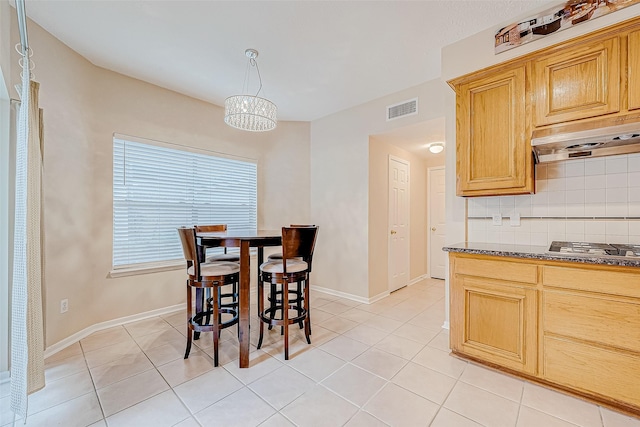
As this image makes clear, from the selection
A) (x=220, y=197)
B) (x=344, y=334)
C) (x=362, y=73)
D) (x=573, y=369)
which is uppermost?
(x=362, y=73)

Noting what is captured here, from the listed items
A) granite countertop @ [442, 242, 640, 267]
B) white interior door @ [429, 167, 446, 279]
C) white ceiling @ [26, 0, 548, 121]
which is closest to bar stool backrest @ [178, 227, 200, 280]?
white ceiling @ [26, 0, 548, 121]

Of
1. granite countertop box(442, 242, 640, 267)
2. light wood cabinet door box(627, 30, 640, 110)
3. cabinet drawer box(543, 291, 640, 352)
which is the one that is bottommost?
cabinet drawer box(543, 291, 640, 352)

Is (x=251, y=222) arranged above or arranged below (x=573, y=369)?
above

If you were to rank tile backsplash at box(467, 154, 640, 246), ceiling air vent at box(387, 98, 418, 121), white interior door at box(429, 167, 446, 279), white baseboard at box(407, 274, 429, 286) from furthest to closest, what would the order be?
white interior door at box(429, 167, 446, 279), white baseboard at box(407, 274, 429, 286), ceiling air vent at box(387, 98, 418, 121), tile backsplash at box(467, 154, 640, 246)

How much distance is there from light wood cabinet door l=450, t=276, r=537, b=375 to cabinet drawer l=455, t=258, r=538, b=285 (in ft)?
0.16

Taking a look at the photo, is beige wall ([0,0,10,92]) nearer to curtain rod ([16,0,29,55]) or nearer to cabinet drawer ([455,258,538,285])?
curtain rod ([16,0,29,55])

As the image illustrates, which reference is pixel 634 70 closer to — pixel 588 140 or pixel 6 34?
→ pixel 588 140

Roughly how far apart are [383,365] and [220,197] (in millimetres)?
2920

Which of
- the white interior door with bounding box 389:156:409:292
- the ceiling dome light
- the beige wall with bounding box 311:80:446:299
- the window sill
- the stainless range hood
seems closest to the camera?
the stainless range hood

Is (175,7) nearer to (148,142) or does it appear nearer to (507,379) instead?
(148,142)

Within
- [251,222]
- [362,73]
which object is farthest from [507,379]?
[251,222]

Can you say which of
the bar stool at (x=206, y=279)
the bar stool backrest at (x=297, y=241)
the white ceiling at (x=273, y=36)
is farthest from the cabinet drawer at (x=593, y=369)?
the white ceiling at (x=273, y=36)

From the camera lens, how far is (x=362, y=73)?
3.04m

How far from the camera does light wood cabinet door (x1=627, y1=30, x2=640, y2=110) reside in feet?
5.72
